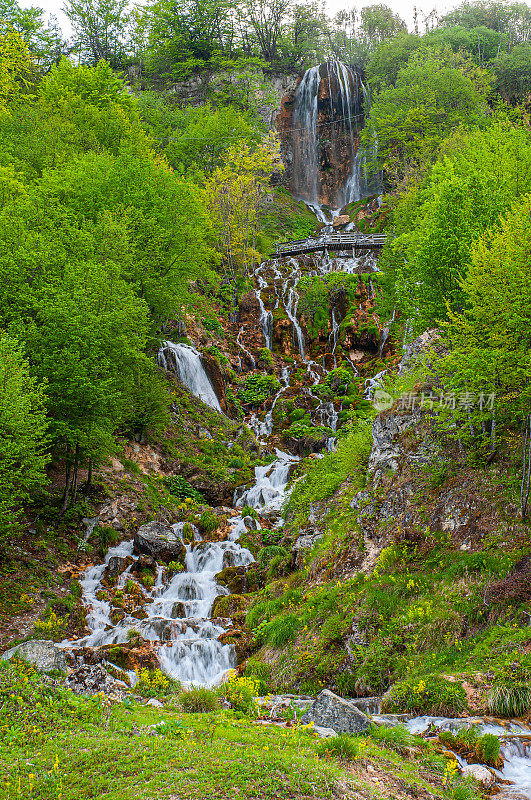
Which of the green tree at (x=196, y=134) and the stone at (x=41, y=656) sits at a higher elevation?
the green tree at (x=196, y=134)

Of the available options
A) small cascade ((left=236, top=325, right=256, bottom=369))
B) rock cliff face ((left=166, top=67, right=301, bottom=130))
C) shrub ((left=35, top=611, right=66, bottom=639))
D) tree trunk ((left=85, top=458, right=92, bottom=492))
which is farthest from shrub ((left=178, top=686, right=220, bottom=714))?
rock cliff face ((left=166, top=67, right=301, bottom=130))

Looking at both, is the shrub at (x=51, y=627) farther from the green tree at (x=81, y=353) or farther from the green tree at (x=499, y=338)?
the green tree at (x=499, y=338)

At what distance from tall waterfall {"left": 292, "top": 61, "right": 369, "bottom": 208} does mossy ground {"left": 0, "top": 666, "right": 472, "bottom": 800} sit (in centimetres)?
5466

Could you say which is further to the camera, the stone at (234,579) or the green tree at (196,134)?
the green tree at (196,134)

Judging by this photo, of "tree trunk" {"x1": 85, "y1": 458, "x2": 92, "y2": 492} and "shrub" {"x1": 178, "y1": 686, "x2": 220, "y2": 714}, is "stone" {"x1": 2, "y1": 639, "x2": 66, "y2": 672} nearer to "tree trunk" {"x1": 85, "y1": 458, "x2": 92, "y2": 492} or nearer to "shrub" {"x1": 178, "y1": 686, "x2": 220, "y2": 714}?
"shrub" {"x1": 178, "y1": 686, "x2": 220, "y2": 714}

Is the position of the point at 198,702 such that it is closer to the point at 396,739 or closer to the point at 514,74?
the point at 396,739

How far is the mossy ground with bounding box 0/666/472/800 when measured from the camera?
5.99 meters

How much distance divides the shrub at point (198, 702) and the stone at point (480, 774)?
437 centimetres

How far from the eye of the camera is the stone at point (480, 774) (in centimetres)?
664

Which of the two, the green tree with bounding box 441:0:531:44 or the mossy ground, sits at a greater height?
the green tree with bounding box 441:0:531:44

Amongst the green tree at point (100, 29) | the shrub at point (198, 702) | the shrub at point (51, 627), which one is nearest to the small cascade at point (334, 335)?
the shrub at point (51, 627)

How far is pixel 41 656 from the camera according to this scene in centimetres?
1054

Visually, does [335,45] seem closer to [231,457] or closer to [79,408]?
[231,457]

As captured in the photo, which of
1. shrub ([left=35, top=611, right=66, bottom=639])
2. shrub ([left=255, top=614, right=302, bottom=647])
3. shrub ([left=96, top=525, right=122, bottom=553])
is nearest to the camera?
Result: shrub ([left=255, top=614, right=302, bottom=647])
